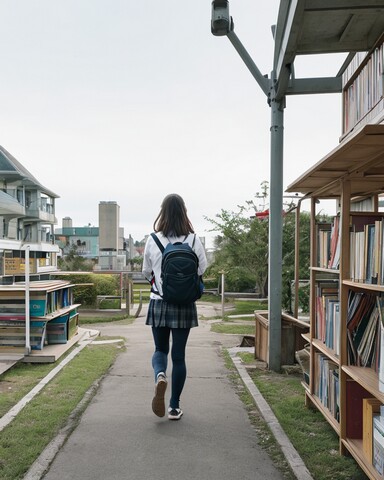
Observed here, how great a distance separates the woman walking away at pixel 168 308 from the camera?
425cm

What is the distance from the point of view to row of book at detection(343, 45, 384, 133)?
18.2 ft

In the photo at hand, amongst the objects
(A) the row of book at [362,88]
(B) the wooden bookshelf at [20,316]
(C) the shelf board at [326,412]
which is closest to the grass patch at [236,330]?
(B) the wooden bookshelf at [20,316]

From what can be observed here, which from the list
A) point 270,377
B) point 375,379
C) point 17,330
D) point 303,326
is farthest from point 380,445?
point 17,330

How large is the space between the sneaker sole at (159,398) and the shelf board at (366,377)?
4.85ft

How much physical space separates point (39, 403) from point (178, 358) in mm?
1710

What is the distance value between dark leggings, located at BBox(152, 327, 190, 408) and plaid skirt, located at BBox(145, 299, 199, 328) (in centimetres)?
7

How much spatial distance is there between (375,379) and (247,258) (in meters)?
17.1

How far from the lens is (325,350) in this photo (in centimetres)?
423

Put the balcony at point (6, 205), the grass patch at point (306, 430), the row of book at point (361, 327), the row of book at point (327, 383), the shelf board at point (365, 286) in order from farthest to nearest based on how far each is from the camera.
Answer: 1. the balcony at point (6, 205)
2. the row of book at point (327, 383)
3. the grass patch at point (306, 430)
4. the row of book at point (361, 327)
5. the shelf board at point (365, 286)

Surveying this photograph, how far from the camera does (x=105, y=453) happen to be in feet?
12.2

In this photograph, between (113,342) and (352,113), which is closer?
(352,113)

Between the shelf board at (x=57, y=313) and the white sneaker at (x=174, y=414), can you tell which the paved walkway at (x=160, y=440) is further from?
the shelf board at (x=57, y=313)

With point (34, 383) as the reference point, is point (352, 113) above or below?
above

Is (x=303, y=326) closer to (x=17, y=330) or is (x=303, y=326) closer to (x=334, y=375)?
(x=334, y=375)
